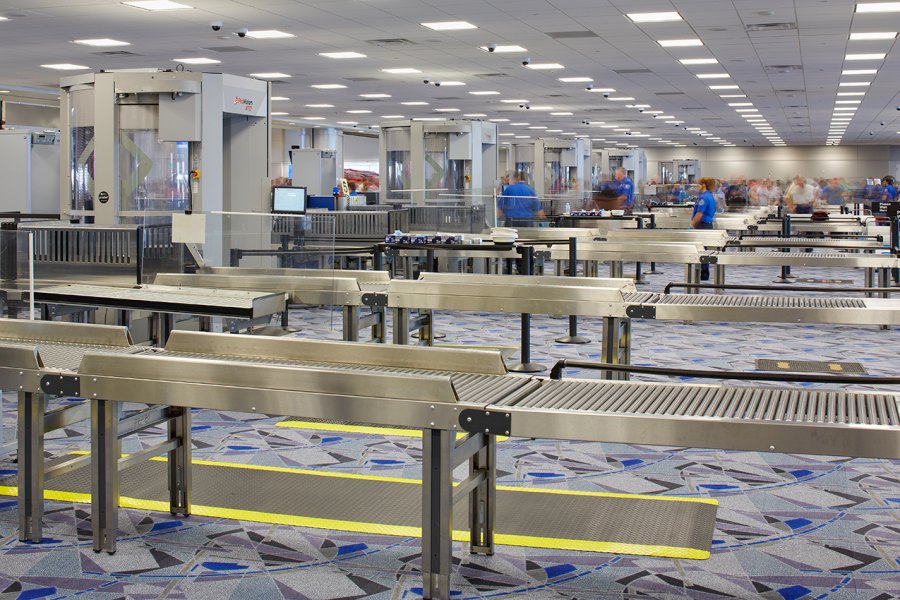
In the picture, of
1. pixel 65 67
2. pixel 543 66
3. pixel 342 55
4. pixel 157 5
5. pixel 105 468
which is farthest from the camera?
pixel 65 67

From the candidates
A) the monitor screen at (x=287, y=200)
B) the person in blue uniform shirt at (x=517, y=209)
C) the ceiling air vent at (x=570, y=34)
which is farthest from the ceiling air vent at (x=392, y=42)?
the monitor screen at (x=287, y=200)

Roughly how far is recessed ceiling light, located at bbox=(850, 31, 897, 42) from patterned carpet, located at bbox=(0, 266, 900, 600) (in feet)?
32.8

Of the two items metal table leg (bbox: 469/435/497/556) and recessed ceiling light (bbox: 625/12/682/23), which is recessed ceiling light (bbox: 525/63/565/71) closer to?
recessed ceiling light (bbox: 625/12/682/23)

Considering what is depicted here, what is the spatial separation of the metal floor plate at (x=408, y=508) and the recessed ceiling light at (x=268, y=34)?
970 cm

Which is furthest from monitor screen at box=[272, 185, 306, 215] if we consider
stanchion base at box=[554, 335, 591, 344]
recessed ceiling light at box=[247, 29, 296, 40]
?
stanchion base at box=[554, 335, 591, 344]

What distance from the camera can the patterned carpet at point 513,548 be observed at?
3455 millimetres

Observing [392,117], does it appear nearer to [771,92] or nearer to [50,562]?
[771,92]

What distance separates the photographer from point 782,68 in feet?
57.2

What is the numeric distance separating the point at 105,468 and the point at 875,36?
1289 centimetres

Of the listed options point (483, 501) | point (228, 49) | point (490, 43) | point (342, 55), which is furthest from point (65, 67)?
point (483, 501)

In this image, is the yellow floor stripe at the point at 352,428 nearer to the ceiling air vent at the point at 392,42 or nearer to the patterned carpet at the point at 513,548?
the patterned carpet at the point at 513,548

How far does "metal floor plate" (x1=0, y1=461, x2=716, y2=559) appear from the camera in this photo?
13.0 ft

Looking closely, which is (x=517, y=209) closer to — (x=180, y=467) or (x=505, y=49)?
(x=505, y=49)

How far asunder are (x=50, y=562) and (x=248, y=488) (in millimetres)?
1088
